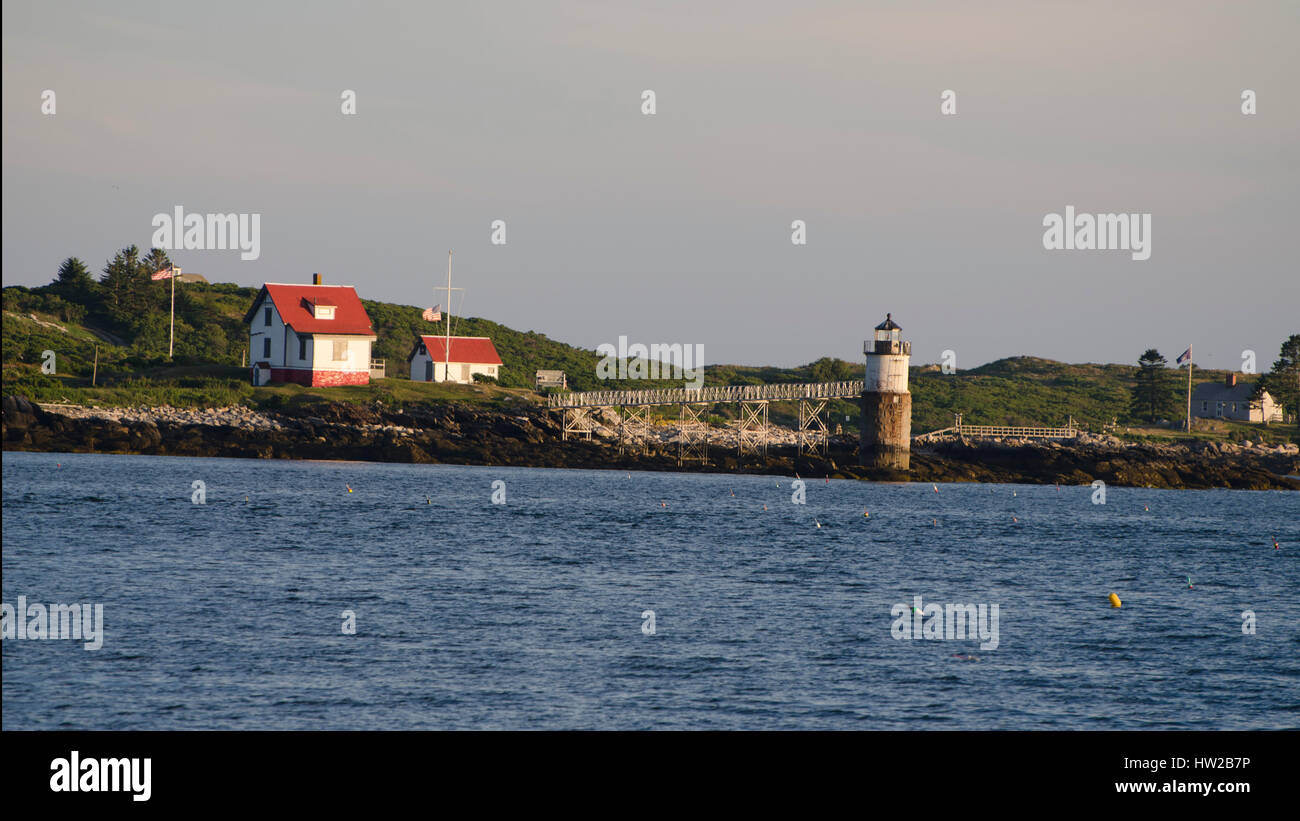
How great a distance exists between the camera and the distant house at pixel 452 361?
10312 centimetres

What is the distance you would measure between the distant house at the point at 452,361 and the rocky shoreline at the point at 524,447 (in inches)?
532

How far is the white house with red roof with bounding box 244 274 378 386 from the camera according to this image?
299 ft

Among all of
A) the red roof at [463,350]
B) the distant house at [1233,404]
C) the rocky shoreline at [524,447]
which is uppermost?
the red roof at [463,350]

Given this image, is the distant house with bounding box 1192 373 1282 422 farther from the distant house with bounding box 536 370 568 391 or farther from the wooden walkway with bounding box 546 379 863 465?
the distant house with bounding box 536 370 568 391

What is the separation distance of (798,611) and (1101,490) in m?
64.7

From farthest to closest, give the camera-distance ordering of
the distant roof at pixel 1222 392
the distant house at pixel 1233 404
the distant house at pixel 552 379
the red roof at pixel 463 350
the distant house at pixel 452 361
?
the distant roof at pixel 1222 392 → the distant house at pixel 1233 404 → the distant house at pixel 552 379 → the red roof at pixel 463 350 → the distant house at pixel 452 361

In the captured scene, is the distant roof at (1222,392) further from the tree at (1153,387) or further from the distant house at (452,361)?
the distant house at (452,361)

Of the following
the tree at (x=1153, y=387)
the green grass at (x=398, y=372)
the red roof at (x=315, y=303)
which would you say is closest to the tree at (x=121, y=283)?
the green grass at (x=398, y=372)

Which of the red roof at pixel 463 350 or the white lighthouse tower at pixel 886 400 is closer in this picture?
the white lighthouse tower at pixel 886 400

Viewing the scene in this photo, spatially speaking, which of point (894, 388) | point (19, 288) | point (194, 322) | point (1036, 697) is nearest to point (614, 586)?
A: point (1036, 697)

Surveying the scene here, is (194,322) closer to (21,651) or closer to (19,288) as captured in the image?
(19,288)

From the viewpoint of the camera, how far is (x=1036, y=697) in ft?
75.5

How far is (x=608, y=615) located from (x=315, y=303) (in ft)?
223
